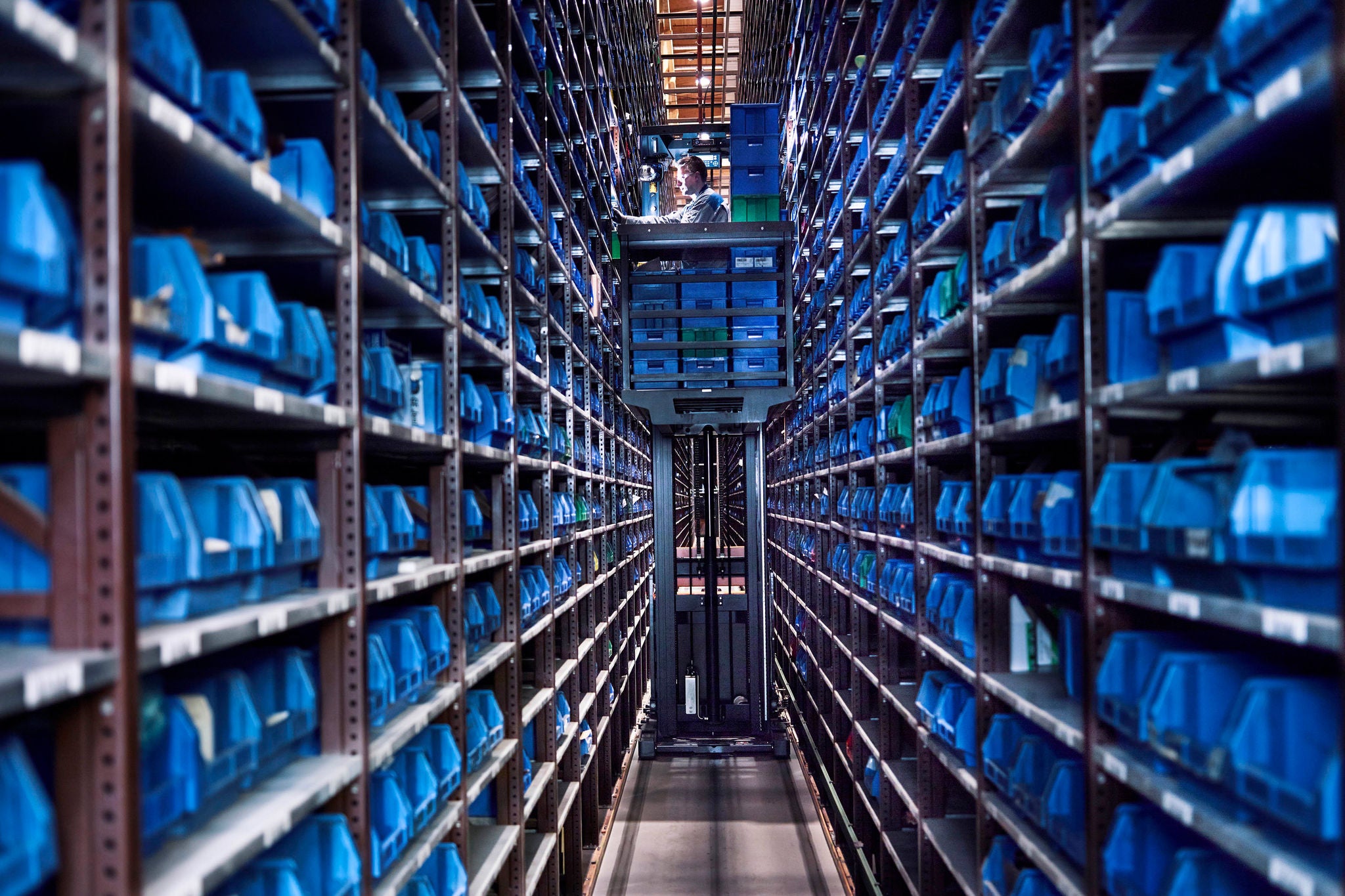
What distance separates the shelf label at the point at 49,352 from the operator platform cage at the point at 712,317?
→ 19.1ft

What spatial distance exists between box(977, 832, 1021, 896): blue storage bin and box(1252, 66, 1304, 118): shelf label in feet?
5.23

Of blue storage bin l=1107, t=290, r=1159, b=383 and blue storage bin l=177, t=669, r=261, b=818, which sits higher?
blue storage bin l=1107, t=290, r=1159, b=383

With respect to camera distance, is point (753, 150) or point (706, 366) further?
point (753, 150)

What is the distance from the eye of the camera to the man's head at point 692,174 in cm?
851

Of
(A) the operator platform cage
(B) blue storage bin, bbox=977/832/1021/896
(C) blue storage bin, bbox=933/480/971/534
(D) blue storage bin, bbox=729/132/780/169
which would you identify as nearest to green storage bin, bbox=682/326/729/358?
(A) the operator platform cage

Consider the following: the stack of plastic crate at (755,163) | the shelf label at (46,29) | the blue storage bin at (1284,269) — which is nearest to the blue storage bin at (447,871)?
the shelf label at (46,29)

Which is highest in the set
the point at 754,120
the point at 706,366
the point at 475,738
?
the point at 754,120

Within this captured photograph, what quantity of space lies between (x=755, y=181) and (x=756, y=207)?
0.25 metres

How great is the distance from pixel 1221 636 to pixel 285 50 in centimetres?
235

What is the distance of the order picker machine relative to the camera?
7020mm

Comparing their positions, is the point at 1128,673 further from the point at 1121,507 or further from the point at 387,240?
the point at 387,240

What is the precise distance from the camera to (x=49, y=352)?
109cm

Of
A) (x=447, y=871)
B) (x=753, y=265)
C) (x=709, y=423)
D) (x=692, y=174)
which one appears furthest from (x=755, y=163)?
(x=447, y=871)

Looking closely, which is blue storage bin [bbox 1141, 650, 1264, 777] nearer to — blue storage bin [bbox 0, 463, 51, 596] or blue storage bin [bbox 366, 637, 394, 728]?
blue storage bin [bbox 366, 637, 394, 728]
